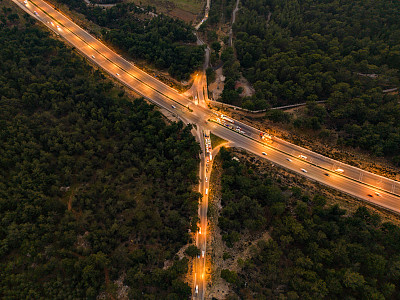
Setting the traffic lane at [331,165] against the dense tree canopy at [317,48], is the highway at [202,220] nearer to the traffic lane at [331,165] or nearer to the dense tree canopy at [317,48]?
the traffic lane at [331,165]

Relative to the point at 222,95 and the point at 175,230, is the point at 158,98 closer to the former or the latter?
the point at 222,95

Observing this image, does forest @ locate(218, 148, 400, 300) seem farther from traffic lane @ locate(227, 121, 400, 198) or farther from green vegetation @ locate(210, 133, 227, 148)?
green vegetation @ locate(210, 133, 227, 148)

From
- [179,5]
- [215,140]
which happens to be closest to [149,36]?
[179,5]

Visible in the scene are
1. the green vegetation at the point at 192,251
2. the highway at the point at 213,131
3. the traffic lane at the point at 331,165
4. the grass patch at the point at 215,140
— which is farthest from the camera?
the grass patch at the point at 215,140

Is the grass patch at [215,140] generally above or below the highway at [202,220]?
above

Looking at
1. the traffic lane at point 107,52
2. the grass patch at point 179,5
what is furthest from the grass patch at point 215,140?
the grass patch at point 179,5

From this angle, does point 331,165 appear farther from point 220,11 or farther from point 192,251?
point 220,11

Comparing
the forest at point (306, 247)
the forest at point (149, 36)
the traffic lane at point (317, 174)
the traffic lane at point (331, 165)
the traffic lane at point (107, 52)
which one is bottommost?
the forest at point (306, 247)
